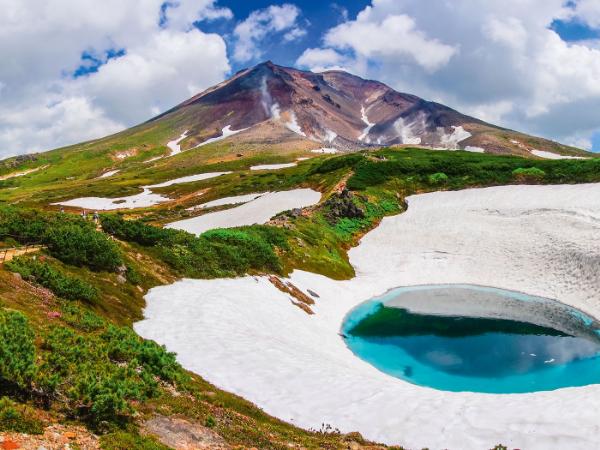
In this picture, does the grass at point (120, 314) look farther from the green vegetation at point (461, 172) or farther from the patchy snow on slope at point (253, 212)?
the green vegetation at point (461, 172)

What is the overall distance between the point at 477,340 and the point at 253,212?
46.8 meters

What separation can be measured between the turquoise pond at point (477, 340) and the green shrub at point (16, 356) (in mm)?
18561

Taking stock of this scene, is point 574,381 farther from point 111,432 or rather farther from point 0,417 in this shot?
point 0,417

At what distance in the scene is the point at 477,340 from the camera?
30.2 m

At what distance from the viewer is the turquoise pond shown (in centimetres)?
2395

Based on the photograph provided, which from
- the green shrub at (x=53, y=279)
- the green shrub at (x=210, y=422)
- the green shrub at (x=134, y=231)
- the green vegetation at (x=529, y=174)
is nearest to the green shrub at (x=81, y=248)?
the green shrub at (x=53, y=279)

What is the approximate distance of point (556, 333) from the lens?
31.1 meters

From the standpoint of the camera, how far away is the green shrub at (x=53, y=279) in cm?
1883

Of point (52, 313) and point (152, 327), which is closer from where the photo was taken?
point (52, 313)

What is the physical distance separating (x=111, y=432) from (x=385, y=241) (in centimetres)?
4864

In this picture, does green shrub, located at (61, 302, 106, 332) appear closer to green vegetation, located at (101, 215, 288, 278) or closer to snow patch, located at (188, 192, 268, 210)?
green vegetation, located at (101, 215, 288, 278)

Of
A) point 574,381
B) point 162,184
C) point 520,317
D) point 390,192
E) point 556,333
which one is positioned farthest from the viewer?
point 162,184

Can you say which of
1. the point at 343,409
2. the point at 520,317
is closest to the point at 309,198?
the point at 520,317

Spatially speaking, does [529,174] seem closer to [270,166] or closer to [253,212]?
[253,212]
